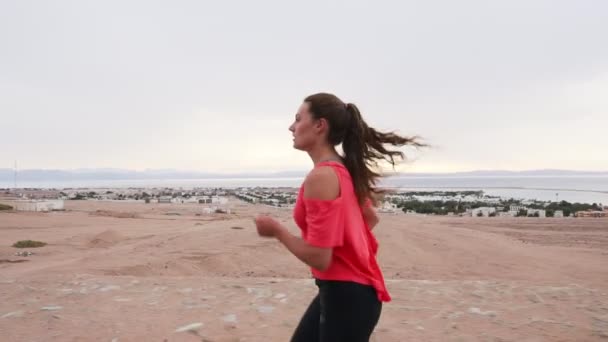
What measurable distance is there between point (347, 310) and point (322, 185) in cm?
61

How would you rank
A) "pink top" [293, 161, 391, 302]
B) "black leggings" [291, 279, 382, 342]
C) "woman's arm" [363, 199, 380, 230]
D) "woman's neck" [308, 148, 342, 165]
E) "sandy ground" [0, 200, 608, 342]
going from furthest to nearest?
1. "sandy ground" [0, 200, 608, 342]
2. "woman's arm" [363, 199, 380, 230]
3. "woman's neck" [308, 148, 342, 165]
4. "black leggings" [291, 279, 382, 342]
5. "pink top" [293, 161, 391, 302]

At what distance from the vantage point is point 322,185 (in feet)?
6.43

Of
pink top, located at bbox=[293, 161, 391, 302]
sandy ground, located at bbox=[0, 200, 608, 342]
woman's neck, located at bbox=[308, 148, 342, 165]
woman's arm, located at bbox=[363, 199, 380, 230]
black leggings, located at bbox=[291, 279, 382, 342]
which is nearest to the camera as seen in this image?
pink top, located at bbox=[293, 161, 391, 302]

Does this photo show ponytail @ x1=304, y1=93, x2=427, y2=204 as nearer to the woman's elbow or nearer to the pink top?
the pink top

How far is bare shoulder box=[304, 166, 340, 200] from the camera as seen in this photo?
1.95m

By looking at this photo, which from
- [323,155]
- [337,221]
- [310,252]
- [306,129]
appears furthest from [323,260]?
[306,129]

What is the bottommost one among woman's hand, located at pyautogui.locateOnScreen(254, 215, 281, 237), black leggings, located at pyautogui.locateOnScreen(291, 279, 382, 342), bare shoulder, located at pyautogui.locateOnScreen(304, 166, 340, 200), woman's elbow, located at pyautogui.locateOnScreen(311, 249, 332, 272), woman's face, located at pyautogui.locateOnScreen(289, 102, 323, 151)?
black leggings, located at pyautogui.locateOnScreen(291, 279, 382, 342)

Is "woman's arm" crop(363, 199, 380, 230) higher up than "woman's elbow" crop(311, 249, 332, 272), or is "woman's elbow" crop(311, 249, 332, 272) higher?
"woman's arm" crop(363, 199, 380, 230)

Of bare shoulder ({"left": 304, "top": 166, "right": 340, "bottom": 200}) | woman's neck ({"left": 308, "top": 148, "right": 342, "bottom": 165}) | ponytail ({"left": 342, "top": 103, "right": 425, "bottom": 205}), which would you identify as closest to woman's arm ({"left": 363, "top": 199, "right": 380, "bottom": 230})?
ponytail ({"left": 342, "top": 103, "right": 425, "bottom": 205})

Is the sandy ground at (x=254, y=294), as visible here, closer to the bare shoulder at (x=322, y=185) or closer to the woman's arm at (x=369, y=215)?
the woman's arm at (x=369, y=215)

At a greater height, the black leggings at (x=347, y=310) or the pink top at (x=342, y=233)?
the pink top at (x=342, y=233)

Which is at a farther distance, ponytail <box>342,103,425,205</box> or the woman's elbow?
ponytail <box>342,103,425,205</box>

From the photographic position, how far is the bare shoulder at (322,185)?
1.95 metres

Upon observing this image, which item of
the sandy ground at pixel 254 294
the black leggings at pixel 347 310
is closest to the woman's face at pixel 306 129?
the black leggings at pixel 347 310
